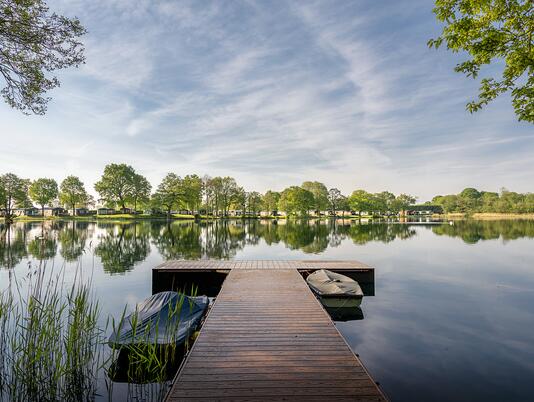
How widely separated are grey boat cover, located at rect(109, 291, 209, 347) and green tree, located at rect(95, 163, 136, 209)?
3286 inches

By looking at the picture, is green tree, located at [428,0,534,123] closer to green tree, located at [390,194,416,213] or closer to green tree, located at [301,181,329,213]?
green tree, located at [301,181,329,213]

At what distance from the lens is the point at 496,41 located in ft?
23.9

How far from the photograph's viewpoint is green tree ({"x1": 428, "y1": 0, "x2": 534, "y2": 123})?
7.19 meters

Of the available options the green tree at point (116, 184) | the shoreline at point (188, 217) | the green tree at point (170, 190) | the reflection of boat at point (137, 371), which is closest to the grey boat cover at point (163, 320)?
the reflection of boat at point (137, 371)

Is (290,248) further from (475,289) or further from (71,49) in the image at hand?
(71,49)

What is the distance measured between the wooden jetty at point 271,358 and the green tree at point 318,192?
334 feet

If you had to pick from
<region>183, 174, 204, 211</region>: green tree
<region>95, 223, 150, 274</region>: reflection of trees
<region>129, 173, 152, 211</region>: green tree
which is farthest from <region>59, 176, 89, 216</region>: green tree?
<region>95, 223, 150, 274</region>: reflection of trees

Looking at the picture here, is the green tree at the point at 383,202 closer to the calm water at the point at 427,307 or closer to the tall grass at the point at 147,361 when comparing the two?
the calm water at the point at 427,307

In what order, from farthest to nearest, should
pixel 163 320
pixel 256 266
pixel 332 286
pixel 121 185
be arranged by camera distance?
pixel 121 185, pixel 256 266, pixel 332 286, pixel 163 320

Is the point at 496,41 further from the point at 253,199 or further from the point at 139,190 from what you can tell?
the point at 253,199

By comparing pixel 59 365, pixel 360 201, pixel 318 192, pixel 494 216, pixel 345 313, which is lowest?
pixel 345 313

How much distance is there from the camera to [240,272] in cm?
1410

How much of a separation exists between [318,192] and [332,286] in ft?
331

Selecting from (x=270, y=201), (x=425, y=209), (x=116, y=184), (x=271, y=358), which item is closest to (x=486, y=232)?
(x=271, y=358)
